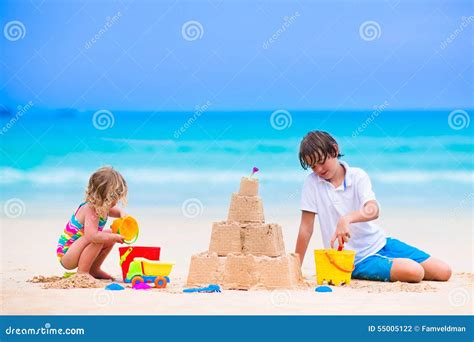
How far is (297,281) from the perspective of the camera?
4645 mm

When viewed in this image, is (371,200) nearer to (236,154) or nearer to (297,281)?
(297,281)

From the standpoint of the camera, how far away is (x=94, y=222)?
4766 millimetres

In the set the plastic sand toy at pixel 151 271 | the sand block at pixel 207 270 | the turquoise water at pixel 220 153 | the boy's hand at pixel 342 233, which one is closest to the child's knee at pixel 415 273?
the boy's hand at pixel 342 233

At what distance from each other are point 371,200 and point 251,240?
783mm

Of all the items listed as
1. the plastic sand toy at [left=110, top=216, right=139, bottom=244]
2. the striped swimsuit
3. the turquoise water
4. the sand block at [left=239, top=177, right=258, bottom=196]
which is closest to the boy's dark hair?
the sand block at [left=239, top=177, right=258, bottom=196]

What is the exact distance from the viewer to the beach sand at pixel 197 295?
12.8 ft

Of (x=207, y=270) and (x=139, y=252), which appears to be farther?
(x=139, y=252)

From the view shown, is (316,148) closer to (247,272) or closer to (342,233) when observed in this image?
(342,233)

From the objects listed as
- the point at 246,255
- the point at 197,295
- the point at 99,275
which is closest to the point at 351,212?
the point at 246,255

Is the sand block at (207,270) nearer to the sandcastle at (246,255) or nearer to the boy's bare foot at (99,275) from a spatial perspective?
the sandcastle at (246,255)

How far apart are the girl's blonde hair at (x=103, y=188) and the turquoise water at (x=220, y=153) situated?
4.73 metres

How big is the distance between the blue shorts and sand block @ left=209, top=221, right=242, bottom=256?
2.88 ft

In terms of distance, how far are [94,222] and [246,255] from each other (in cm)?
95

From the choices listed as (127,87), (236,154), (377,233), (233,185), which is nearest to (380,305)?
(377,233)
